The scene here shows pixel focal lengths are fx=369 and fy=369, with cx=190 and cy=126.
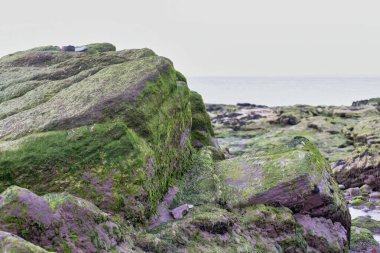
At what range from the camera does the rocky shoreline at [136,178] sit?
29.7ft

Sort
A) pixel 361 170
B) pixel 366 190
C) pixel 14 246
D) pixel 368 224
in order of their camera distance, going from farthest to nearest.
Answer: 1. pixel 361 170
2. pixel 366 190
3. pixel 368 224
4. pixel 14 246

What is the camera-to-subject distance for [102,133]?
12195 millimetres

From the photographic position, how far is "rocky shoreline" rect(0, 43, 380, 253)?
356 inches

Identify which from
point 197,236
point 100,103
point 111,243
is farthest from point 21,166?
point 197,236

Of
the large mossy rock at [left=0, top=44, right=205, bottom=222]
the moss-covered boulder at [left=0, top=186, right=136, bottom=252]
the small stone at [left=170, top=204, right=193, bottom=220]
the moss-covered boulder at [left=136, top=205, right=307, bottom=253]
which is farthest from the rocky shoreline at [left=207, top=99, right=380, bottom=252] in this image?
the moss-covered boulder at [left=0, top=186, right=136, bottom=252]

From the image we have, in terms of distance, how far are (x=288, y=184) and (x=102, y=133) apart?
7.03m

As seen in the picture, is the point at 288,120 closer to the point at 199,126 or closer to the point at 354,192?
Answer: the point at 354,192

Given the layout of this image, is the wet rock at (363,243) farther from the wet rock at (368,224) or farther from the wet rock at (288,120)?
the wet rock at (288,120)

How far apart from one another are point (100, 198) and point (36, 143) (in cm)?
294

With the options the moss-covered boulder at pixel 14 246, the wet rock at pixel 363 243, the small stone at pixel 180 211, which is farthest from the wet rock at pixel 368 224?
the moss-covered boulder at pixel 14 246

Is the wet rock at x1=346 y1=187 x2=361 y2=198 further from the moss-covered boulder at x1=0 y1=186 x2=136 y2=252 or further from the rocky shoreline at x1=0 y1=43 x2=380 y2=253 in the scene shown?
the moss-covered boulder at x1=0 y1=186 x2=136 y2=252

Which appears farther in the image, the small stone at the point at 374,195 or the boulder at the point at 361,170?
the boulder at the point at 361,170

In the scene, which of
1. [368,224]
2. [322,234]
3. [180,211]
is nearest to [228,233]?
[180,211]

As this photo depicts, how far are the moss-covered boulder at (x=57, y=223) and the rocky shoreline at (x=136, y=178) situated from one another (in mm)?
24
